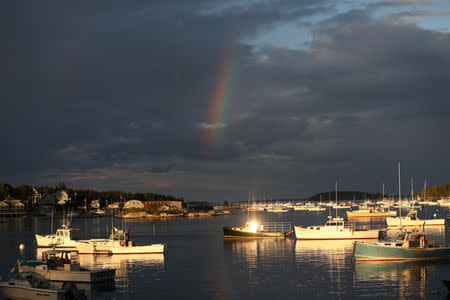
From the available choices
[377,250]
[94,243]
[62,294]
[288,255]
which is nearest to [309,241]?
[288,255]

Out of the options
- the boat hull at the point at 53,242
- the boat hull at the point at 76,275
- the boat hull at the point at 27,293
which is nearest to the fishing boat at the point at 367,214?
the boat hull at the point at 53,242

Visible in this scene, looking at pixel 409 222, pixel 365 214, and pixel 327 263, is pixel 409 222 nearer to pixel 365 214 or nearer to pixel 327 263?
pixel 327 263

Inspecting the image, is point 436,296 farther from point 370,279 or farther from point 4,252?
point 4,252

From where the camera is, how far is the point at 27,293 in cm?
3488

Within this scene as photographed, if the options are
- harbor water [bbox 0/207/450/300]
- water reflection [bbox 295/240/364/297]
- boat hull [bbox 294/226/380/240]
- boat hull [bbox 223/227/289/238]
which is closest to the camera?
harbor water [bbox 0/207/450/300]

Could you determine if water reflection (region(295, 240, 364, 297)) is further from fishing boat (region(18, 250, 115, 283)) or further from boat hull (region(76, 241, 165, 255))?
boat hull (region(76, 241, 165, 255))

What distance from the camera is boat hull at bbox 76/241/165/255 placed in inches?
2539

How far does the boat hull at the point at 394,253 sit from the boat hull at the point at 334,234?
27.2m

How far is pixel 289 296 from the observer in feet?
127

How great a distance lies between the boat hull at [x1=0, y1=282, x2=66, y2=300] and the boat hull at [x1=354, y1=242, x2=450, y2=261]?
33182 mm

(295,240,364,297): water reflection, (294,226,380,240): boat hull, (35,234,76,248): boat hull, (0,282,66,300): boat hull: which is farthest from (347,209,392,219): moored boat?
(0,282,66,300): boat hull

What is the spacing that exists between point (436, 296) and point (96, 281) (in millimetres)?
27972

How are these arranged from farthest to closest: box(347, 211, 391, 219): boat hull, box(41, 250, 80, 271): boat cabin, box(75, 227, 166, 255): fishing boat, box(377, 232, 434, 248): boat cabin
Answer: box(347, 211, 391, 219): boat hull → box(75, 227, 166, 255): fishing boat → box(377, 232, 434, 248): boat cabin → box(41, 250, 80, 271): boat cabin

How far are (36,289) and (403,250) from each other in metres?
37.3
